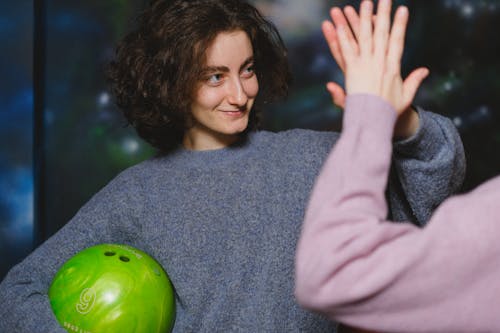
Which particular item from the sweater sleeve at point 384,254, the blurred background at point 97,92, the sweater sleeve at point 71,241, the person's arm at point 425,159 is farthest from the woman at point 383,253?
the blurred background at point 97,92

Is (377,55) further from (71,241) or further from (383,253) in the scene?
(71,241)

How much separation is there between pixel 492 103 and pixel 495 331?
258 centimetres

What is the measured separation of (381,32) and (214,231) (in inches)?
35.4

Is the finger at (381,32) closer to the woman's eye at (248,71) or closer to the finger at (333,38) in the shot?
the finger at (333,38)

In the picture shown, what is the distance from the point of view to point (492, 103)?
309 centimetres

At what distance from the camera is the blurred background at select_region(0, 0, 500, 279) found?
9.41 ft

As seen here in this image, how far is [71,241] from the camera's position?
1775 mm

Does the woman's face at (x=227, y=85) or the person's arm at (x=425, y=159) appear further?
the woman's face at (x=227, y=85)

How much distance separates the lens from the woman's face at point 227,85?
168 cm

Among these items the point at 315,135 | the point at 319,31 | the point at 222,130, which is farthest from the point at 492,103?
the point at 222,130

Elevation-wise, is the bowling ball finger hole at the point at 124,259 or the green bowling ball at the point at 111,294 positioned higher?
the bowling ball finger hole at the point at 124,259

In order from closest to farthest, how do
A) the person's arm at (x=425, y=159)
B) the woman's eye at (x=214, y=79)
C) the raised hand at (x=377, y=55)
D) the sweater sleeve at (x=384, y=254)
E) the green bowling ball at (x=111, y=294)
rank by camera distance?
the sweater sleeve at (x=384, y=254)
the raised hand at (x=377, y=55)
the person's arm at (x=425, y=159)
the green bowling ball at (x=111, y=294)
the woman's eye at (x=214, y=79)

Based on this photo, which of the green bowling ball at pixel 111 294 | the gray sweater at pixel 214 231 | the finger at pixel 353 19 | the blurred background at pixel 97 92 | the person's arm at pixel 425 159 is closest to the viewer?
the finger at pixel 353 19

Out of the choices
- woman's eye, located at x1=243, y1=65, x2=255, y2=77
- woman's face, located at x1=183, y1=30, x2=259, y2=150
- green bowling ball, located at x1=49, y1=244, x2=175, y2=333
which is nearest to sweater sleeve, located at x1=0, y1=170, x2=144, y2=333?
green bowling ball, located at x1=49, y1=244, x2=175, y2=333
